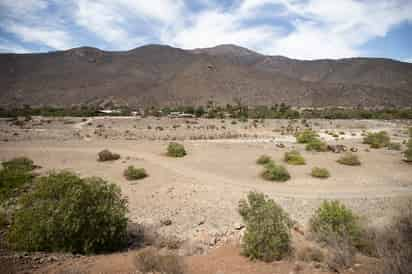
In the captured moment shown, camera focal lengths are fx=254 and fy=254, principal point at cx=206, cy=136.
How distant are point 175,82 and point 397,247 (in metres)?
86.0

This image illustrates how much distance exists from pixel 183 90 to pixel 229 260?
7930 cm

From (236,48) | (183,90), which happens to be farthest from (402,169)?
(236,48)

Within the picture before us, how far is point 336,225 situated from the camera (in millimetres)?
6848

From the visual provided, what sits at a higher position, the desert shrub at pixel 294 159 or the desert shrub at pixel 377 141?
the desert shrub at pixel 377 141

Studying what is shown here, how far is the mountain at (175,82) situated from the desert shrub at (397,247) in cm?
7229

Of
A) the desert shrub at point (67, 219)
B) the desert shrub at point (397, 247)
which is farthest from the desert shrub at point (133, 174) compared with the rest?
the desert shrub at point (397, 247)

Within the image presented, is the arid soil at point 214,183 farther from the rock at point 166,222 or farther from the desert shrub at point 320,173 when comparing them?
the desert shrub at point 320,173

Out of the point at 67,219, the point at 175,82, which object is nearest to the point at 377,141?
the point at 67,219

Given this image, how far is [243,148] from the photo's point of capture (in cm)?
2217

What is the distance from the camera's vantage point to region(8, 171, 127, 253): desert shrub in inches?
228

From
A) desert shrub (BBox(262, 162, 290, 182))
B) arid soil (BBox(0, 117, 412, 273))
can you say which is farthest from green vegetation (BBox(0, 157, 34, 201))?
desert shrub (BBox(262, 162, 290, 182))

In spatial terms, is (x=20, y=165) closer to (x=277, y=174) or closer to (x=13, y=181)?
(x=13, y=181)

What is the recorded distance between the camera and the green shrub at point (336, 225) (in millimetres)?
6395

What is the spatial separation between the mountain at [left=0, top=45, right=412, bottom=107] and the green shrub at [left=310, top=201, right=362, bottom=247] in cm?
7100
